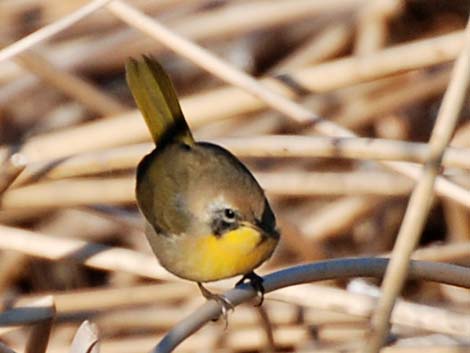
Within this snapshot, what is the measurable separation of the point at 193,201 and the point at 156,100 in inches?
8.2

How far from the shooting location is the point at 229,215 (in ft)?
6.82

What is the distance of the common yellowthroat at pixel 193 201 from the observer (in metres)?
2.05

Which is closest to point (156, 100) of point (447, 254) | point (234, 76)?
point (234, 76)

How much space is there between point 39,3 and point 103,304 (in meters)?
0.94

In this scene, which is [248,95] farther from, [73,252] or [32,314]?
[32,314]

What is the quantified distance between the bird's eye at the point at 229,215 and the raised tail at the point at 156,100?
240mm

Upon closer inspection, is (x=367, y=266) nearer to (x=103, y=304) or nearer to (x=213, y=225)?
(x=213, y=225)

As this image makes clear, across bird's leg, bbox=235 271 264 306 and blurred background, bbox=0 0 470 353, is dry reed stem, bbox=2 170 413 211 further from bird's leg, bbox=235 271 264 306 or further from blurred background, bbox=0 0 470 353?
bird's leg, bbox=235 271 264 306

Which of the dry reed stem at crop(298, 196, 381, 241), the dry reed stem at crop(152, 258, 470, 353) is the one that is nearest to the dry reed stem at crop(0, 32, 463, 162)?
the dry reed stem at crop(152, 258, 470, 353)

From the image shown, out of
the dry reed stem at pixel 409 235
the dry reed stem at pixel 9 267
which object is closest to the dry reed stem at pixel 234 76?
the dry reed stem at pixel 409 235

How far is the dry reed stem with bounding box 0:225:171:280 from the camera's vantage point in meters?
2.13

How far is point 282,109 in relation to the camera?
225 centimetres

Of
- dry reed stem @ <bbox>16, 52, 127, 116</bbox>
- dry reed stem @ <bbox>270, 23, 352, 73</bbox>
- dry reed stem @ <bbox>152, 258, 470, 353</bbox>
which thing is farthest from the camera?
dry reed stem @ <bbox>270, 23, 352, 73</bbox>

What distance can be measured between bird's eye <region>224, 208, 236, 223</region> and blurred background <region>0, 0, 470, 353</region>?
94 millimetres
